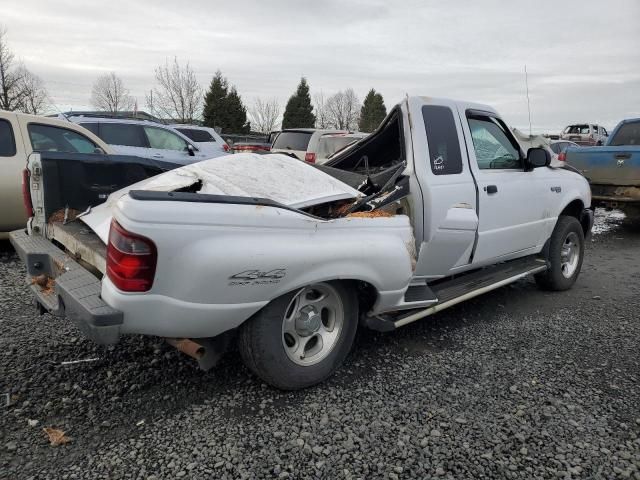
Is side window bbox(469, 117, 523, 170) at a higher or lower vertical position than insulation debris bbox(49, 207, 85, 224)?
higher

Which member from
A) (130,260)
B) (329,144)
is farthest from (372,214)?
(329,144)

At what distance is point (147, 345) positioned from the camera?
355 cm

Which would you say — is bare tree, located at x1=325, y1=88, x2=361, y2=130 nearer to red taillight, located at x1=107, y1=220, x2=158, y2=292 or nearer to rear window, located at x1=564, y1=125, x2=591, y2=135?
rear window, located at x1=564, y1=125, x2=591, y2=135

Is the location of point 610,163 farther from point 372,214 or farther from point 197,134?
point 197,134

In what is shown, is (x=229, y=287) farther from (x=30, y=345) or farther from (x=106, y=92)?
(x=106, y=92)

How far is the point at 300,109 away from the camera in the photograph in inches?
1726

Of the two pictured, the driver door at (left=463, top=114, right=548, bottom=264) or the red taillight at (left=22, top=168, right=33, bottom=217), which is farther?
the driver door at (left=463, top=114, right=548, bottom=264)

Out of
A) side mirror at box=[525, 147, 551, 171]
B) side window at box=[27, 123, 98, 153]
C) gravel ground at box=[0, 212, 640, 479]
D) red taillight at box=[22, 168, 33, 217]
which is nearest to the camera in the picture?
gravel ground at box=[0, 212, 640, 479]

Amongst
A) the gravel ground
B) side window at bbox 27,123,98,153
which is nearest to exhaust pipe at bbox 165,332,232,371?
the gravel ground

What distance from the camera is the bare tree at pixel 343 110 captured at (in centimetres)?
5334

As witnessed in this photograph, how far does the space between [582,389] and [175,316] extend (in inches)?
101

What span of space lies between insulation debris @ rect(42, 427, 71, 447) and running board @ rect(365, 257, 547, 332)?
183cm

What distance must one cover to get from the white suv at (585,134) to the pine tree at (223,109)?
2454cm

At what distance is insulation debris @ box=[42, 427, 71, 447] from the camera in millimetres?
2412
